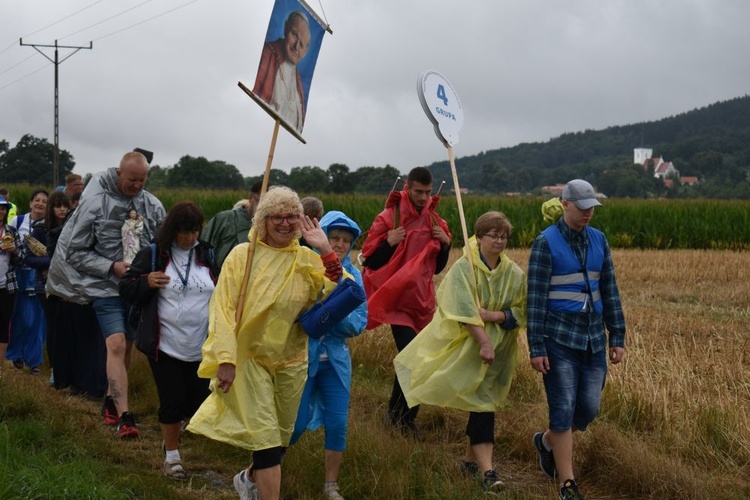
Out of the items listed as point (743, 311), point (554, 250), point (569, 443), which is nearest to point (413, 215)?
point (554, 250)

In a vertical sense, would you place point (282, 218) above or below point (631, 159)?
below

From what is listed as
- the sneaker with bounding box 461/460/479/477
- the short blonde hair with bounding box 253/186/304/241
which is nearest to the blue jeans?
the sneaker with bounding box 461/460/479/477

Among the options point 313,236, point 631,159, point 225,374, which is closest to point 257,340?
point 225,374

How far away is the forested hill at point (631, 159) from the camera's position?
67.1 m

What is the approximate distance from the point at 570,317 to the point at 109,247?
11.8 ft

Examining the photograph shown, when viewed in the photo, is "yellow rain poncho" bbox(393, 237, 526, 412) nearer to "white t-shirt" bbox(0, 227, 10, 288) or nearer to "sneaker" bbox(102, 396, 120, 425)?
"sneaker" bbox(102, 396, 120, 425)

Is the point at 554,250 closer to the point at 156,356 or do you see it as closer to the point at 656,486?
the point at 656,486

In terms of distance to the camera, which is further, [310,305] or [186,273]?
[186,273]

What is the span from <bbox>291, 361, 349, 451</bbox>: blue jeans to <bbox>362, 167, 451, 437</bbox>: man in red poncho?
4.66 ft

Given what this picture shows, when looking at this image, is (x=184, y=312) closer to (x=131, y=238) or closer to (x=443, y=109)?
(x=131, y=238)

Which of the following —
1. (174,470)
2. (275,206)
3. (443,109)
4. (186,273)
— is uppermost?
(443,109)

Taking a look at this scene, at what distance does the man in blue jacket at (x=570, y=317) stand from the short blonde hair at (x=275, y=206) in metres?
1.42

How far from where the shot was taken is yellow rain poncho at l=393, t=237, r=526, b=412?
5500mm

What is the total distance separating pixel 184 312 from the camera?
233 inches
